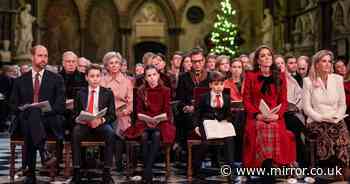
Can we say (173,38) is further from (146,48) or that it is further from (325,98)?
(325,98)

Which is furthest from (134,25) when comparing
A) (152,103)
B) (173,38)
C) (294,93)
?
(152,103)

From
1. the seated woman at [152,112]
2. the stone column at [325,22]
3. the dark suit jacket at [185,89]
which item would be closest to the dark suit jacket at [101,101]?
the seated woman at [152,112]

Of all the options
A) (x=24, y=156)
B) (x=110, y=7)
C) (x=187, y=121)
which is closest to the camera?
(x=24, y=156)

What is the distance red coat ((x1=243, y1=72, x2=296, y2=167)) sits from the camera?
618cm

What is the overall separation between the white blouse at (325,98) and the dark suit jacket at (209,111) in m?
1.00

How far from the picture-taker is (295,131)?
746 centimetres

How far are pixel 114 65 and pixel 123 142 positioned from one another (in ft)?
3.61

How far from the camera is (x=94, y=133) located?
6742mm

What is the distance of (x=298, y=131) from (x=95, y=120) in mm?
2814

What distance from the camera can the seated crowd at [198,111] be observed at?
633cm

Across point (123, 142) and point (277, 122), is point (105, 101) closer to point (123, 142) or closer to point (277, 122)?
point (123, 142)

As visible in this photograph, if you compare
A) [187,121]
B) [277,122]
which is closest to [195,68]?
[187,121]

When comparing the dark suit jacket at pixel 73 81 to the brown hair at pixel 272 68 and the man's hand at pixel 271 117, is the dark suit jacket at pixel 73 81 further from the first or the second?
the man's hand at pixel 271 117

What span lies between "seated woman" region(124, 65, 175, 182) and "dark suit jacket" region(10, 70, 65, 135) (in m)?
0.99
